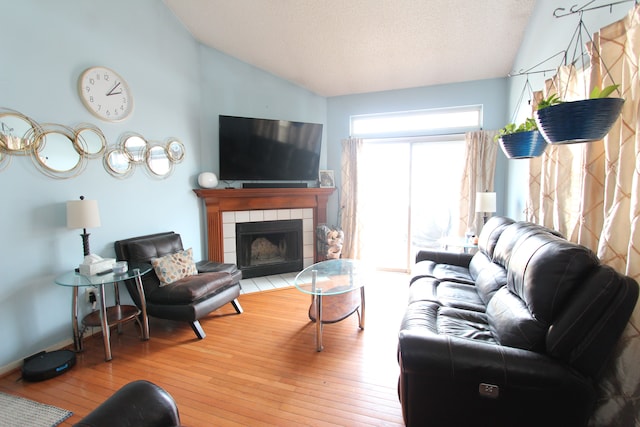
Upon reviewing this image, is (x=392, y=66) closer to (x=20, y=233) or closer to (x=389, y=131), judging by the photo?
(x=389, y=131)

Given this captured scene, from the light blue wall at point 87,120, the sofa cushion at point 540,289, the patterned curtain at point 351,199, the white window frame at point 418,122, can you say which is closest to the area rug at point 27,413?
the light blue wall at point 87,120

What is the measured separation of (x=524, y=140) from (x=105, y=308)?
346cm

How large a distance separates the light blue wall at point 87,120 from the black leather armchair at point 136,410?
1894 mm

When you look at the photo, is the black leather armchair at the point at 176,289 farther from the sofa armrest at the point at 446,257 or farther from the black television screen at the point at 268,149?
the sofa armrest at the point at 446,257

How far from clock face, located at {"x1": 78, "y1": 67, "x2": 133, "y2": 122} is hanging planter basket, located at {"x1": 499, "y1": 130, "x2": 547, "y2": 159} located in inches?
136

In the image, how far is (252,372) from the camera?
89.8 inches

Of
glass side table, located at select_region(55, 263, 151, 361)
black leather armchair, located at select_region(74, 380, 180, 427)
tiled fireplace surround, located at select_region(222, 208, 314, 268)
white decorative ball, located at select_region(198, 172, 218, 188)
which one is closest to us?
black leather armchair, located at select_region(74, 380, 180, 427)

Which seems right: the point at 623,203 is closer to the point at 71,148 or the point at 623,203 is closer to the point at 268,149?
the point at 268,149

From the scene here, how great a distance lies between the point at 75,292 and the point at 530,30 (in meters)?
4.92

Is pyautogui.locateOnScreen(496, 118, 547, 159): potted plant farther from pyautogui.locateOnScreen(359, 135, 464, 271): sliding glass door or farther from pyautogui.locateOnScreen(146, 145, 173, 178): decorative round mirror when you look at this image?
pyautogui.locateOnScreen(146, 145, 173, 178): decorative round mirror

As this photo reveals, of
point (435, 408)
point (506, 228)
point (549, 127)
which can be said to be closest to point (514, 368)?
point (435, 408)

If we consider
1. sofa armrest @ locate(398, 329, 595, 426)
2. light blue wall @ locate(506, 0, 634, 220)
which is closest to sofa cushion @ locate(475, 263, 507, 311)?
sofa armrest @ locate(398, 329, 595, 426)

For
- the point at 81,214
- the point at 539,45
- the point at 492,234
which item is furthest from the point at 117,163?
the point at 539,45

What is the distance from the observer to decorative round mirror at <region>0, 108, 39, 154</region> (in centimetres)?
218
